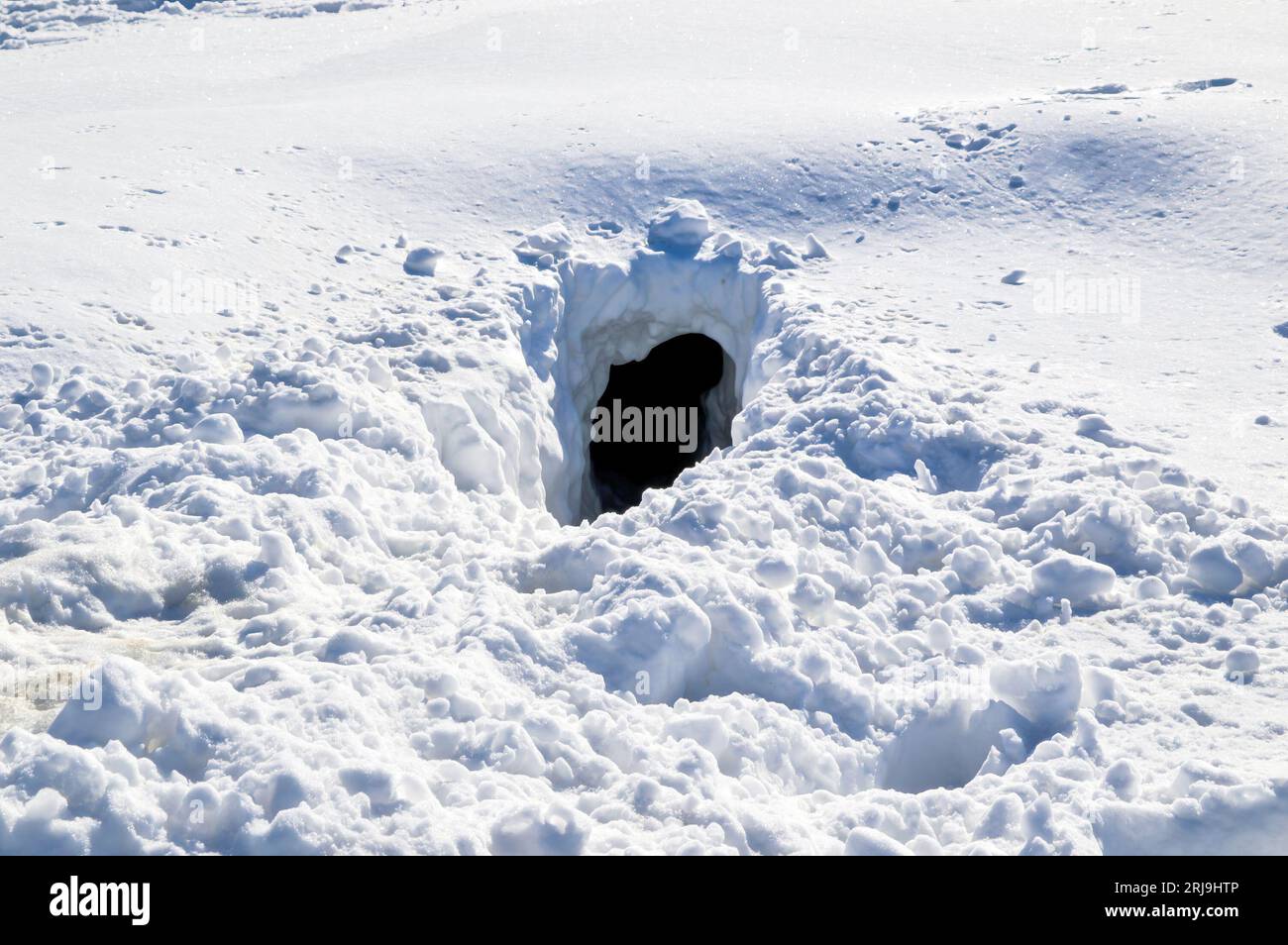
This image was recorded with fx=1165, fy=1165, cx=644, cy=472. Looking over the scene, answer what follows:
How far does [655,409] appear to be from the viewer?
10.8 metres

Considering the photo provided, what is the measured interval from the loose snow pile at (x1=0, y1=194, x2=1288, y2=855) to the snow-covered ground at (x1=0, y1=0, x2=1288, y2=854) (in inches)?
0.9

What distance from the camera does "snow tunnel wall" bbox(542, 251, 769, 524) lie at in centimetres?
834

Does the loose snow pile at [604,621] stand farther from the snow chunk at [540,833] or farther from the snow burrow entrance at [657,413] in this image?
the snow burrow entrance at [657,413]

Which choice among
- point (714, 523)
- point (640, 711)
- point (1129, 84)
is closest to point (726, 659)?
point (640, 711)

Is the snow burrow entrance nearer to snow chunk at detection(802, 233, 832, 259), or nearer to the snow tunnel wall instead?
the snow tunnel wall

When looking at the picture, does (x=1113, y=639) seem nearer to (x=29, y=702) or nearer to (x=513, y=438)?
(x=513, y=438)

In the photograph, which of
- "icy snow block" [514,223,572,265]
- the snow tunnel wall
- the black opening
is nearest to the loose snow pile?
the snow tunnel wall

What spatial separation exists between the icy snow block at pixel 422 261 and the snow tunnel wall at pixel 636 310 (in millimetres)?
909

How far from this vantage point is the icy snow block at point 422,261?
27.3ft

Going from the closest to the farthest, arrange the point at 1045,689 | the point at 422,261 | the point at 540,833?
the point at 540,833 → the point at 1045,689 → the point at 422,261

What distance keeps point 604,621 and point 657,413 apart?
20.2 feet

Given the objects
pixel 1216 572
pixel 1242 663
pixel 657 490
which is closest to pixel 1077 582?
pixel 1216 572

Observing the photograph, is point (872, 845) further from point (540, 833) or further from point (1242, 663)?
point (1242, 663)

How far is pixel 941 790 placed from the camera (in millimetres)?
4227
